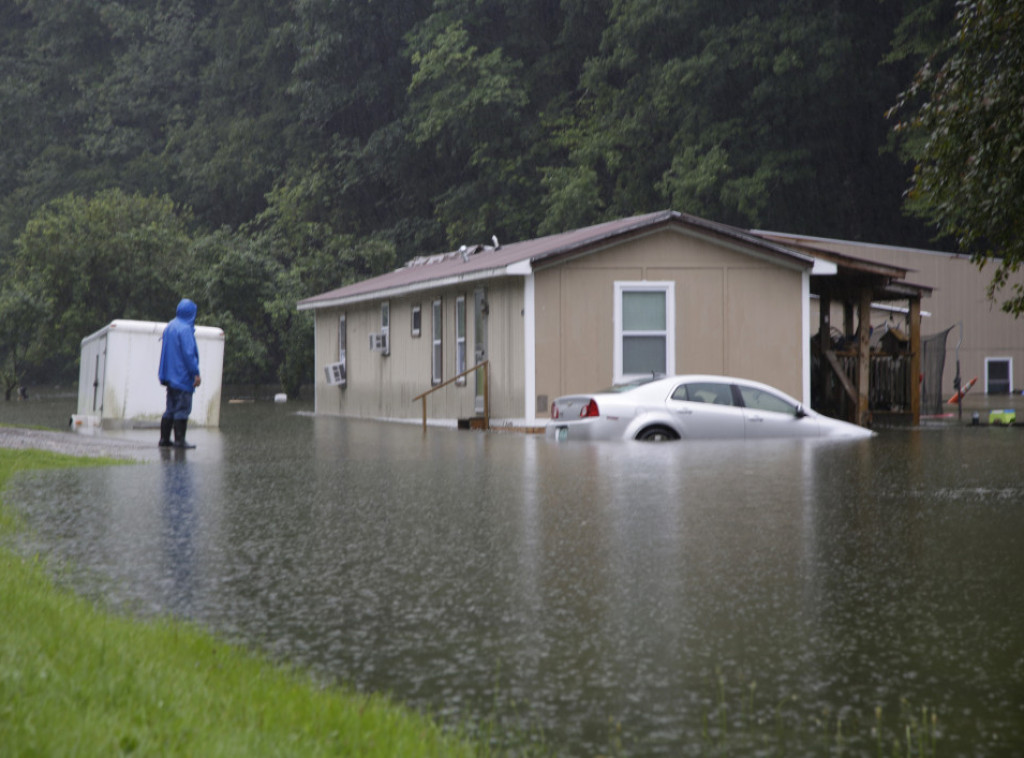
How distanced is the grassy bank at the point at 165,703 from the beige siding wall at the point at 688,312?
63.2ft

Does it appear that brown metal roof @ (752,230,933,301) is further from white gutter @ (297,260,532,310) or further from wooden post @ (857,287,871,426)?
white gutter @ (297,260,532,310)

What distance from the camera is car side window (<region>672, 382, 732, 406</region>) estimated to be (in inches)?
800

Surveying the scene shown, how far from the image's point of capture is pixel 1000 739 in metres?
4.91

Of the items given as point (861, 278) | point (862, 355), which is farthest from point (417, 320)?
point (862, 355)

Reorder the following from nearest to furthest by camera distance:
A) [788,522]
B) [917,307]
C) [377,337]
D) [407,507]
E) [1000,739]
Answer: [1000,739] < [788,522] < [407,507] < [917,307] < [377,337]

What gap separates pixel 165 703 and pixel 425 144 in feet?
180

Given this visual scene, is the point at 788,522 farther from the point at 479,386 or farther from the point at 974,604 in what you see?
the point at 479,386

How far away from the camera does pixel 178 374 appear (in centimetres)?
1903

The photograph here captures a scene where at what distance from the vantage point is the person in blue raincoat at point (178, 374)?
19.0m

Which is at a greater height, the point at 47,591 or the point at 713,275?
the point at 713,275

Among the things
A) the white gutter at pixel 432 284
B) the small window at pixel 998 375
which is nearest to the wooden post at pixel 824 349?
the white gutter at pixel 432 284

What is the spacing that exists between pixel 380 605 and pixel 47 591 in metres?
1.70

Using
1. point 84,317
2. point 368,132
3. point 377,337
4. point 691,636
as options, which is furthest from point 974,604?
point 368,132

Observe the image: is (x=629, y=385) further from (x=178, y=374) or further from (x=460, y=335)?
(x=460, y=335)
